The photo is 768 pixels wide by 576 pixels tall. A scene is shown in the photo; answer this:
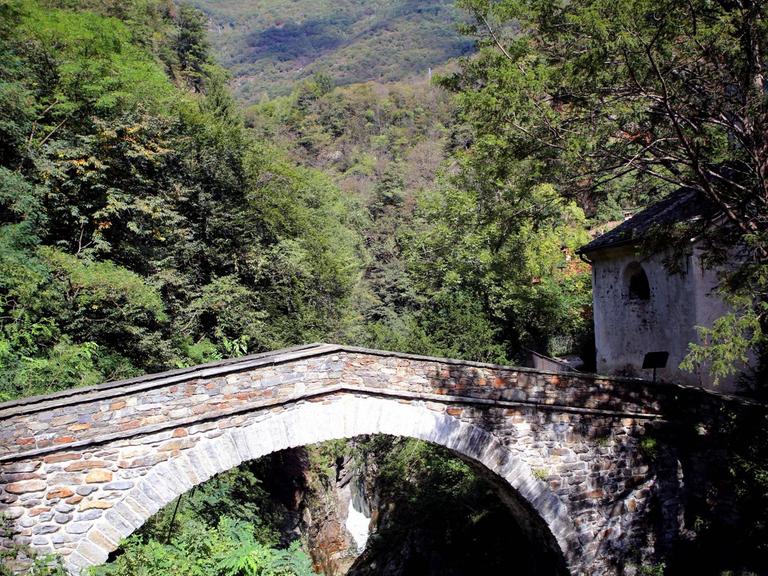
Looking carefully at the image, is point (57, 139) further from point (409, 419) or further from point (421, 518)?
point (421, 518)

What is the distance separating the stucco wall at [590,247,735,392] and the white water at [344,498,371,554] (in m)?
7.50

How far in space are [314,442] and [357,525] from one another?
28.0ft

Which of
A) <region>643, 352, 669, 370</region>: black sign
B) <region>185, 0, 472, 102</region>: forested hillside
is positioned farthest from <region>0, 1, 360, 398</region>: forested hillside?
<region>185, 0, 472, 102</region>: forested hillside

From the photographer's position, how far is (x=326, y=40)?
10669 cm

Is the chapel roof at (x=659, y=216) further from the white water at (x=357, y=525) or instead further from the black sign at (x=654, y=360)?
the white water at (x=357, y=525)

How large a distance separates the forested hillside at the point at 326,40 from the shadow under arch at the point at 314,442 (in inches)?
2988

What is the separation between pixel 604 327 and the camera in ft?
44.1

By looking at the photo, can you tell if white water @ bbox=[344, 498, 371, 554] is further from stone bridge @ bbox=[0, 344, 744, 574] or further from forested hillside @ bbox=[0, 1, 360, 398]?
stone bridge @ bbox=[0, 344, 744, 574]

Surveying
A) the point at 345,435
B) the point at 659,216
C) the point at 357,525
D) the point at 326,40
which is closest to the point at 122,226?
the point at 345,435

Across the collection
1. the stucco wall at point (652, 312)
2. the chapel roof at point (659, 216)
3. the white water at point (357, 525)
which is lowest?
the white water at point (357, 525)

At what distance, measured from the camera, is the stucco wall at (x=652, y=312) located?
1019 centimetres

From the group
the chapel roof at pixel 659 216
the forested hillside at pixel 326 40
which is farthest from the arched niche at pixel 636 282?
the forested hillside at pixel 326 40

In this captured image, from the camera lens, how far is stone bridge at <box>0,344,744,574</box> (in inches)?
239

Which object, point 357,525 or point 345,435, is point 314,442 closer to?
point 345,435
